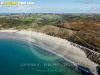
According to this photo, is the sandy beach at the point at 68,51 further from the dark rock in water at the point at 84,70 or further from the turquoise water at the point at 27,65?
the turquoise water at the point at 27,65

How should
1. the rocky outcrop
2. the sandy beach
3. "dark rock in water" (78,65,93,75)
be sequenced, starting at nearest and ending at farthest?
"dark rock in water" (78,65,93,75) < the sandy beach < the rocky outcrop

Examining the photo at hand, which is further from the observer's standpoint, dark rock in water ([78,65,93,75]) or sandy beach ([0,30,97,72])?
sandy beach ([0,30,97,72])

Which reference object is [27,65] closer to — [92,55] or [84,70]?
[84,70]

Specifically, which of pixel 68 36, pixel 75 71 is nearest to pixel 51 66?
pixel 75 71

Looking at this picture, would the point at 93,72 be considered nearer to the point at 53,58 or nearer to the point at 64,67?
the point at 64,67

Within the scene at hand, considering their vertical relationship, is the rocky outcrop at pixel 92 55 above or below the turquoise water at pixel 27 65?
above

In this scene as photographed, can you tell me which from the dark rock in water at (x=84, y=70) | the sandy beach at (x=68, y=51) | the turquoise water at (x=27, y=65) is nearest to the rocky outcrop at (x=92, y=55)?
the sandy beach at (x=68, y=51)

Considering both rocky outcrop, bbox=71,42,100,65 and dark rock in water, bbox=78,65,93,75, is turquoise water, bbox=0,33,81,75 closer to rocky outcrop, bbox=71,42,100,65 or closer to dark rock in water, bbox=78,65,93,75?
dark rock in water, bbox=78,65,93,75

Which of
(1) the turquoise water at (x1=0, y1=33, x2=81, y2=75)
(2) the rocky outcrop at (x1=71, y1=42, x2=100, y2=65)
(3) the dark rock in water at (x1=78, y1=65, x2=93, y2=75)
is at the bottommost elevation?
(1) the turquoise water at (x1=0, y1=33, x2=81, y2=75)

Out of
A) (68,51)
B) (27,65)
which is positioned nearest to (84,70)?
(68,51)

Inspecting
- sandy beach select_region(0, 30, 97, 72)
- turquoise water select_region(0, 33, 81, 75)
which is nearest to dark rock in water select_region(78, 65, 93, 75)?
turquoise water select_region(0, 33, 81, 75)
